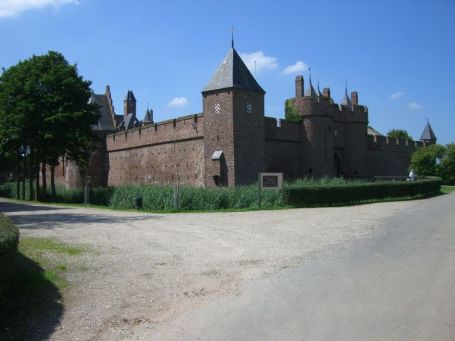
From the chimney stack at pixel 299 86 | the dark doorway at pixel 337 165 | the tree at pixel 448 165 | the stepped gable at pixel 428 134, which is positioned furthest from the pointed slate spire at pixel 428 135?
the chimney stack at pixel 299 86

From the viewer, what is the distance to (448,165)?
136ft

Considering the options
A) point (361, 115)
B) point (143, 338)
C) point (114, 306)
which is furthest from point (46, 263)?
point (361, 115)

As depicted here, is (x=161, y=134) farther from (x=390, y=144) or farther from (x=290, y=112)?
(x=390, y=144)

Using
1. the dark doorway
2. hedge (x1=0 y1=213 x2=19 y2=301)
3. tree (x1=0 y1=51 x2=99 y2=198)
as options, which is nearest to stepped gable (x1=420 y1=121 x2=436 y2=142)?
Result: the dark doorway

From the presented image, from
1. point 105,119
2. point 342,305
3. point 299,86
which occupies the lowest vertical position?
point 342,305

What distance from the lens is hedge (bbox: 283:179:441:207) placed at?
67.5 feet

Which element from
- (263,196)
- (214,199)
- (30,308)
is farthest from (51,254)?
(263,196)

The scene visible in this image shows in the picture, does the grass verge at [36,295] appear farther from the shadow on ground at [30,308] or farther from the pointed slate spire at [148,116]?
the pointed slate spire at [148,116]

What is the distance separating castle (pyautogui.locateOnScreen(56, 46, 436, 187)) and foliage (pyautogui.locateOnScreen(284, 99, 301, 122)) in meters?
0.21

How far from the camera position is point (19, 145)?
31.3m

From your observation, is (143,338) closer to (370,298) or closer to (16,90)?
(370,298)

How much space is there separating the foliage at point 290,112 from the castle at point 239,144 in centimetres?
21

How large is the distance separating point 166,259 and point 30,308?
2939 millimetres

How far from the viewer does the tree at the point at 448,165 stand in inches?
1601
